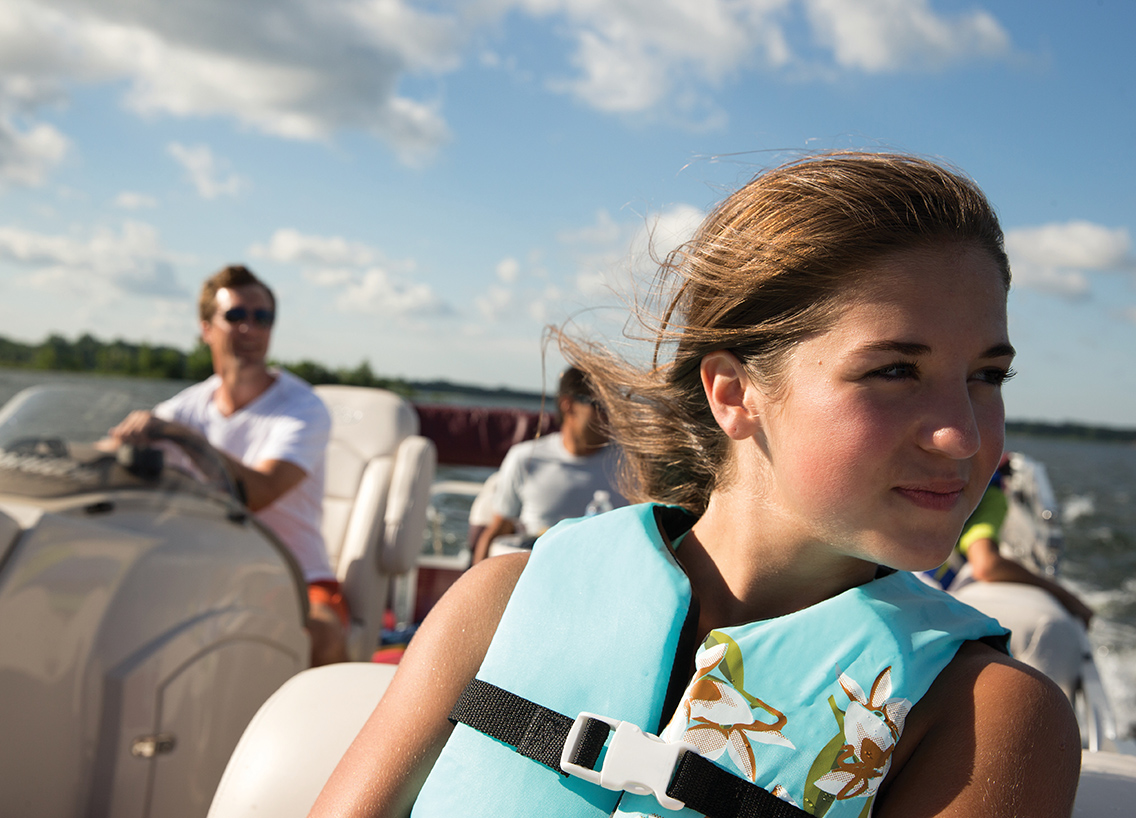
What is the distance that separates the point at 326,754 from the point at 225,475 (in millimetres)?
1261

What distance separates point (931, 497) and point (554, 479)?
3.40 metres

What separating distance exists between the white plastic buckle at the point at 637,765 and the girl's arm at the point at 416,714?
219 millimetres

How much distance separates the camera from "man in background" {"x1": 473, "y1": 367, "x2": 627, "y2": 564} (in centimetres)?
413

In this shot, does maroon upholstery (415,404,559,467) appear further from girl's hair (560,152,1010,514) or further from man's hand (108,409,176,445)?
girl's hair (560,152,1010,514)

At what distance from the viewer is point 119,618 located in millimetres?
1810

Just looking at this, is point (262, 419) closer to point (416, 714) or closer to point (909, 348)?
point (416, 714)

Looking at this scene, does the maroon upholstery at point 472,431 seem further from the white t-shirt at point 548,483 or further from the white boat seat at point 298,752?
the white boat seat at point 298,752

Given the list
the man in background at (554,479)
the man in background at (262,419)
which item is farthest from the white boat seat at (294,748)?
the man in background at (554,479)

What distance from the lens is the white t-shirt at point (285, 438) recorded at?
3205mm

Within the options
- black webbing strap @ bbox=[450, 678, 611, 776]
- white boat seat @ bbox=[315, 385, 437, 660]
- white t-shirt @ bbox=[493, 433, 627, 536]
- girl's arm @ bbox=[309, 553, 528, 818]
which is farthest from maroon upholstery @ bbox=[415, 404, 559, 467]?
black webbing strap @ bbox=[450, 678, 611, 776]

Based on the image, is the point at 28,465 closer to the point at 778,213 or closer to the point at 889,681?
the point at 778,213

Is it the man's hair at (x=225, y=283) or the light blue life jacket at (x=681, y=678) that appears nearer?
the light blue life jacket at (x=681, y=678)

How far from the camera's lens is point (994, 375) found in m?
0.94

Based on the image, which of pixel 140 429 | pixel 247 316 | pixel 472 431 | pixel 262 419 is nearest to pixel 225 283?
pixel 247 316
